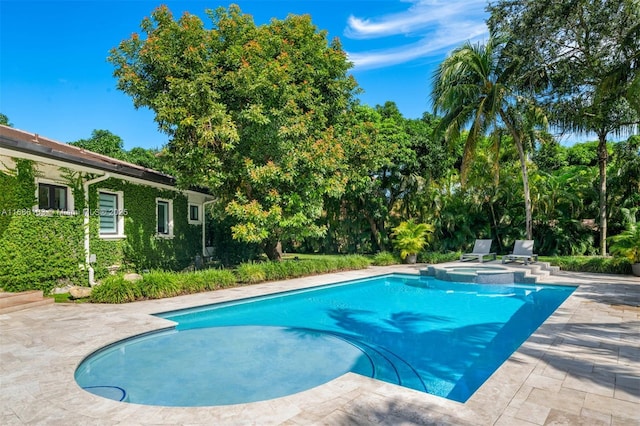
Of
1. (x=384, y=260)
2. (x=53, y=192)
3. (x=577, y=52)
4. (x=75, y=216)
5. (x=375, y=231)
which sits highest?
(x=577, y=52)

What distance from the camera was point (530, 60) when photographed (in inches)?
570

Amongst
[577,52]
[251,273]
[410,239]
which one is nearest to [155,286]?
[251,273]

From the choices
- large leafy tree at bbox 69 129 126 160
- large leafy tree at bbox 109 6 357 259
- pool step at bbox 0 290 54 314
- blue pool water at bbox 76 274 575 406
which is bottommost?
blue pool water at bbox 76 274 575 406

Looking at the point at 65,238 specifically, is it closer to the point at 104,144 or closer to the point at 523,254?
the point at 523,254

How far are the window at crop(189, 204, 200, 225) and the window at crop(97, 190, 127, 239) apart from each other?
409cm

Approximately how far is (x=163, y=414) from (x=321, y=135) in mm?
11856

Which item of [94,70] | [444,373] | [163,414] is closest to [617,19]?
[444,373]

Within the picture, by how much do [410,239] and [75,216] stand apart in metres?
14.8

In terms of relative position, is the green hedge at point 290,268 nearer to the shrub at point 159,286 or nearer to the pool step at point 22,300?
the shrub at point 159,286

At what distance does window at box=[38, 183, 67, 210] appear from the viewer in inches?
428

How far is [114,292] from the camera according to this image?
33.3 feet

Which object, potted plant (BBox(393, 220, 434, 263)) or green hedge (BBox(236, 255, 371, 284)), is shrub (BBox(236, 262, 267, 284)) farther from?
potted plant (BBox(393, 220, 434, 263))

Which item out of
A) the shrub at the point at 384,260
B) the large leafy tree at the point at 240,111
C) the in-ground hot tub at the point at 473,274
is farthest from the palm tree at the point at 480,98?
the large leafy tree at the point at 240,111

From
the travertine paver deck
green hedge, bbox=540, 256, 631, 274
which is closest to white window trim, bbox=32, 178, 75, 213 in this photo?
the travertine paver deck
